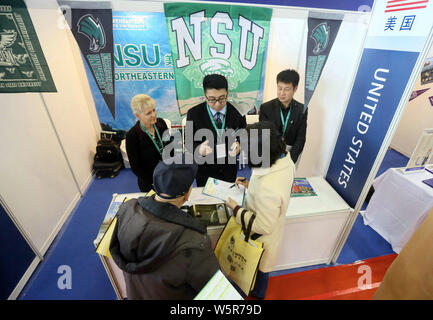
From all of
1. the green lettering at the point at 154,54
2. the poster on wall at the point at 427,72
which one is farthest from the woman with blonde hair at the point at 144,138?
the poster on wall at the point at 427,72

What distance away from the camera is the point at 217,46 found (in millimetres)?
1959

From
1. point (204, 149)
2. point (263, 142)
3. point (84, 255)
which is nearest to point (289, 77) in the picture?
point (204, 149)

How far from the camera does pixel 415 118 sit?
4664mm

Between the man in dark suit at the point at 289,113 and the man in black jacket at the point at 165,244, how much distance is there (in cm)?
158

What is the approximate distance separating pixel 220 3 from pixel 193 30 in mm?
305

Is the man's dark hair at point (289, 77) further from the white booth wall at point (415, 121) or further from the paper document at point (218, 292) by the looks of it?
the white booth wall at point (415, 121)

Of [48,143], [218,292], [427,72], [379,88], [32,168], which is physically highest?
[379,88]

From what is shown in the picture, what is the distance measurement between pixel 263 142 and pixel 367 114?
119cm

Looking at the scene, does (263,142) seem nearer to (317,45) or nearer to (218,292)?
(218,292)

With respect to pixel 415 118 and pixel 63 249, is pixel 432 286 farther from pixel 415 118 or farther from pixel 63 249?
pixel 415 118

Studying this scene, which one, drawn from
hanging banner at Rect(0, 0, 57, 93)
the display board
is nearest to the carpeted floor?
the display board

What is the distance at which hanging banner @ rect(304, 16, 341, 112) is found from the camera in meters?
1.96

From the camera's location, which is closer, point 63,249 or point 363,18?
point 363,18
